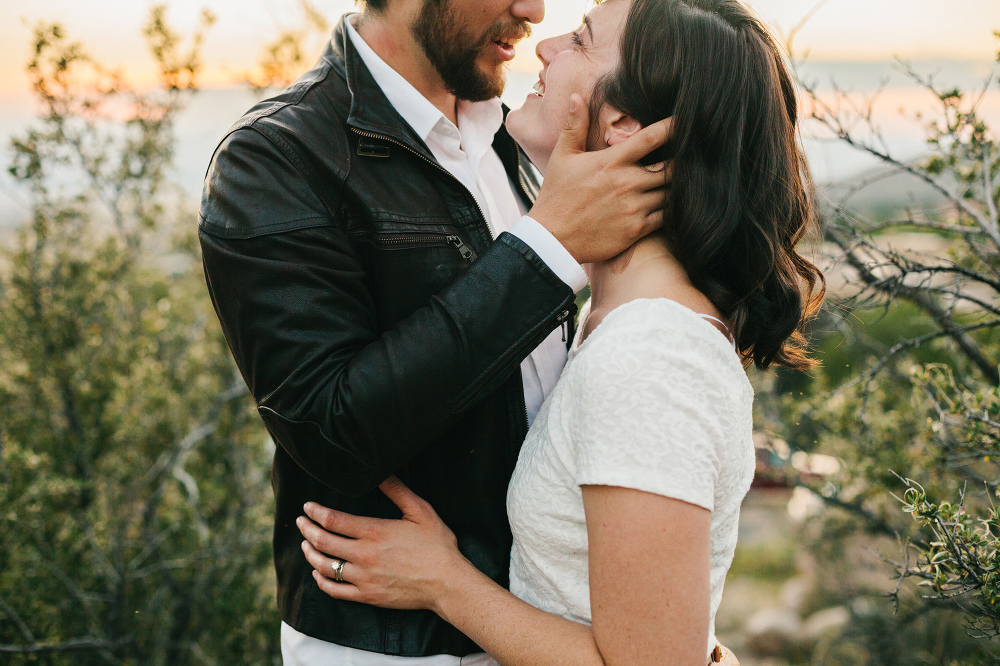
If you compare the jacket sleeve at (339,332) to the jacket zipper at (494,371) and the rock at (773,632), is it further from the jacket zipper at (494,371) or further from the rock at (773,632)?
the rock at (773,632)

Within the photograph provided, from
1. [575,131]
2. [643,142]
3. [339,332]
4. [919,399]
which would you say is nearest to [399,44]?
[575,131]

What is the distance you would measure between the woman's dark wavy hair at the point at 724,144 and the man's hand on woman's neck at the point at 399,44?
64 centimetres

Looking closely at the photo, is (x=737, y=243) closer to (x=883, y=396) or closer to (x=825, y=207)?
(x=825, y=207)

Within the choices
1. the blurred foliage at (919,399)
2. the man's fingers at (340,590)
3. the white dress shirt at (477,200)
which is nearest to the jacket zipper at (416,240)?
the white dress shirt at (477,200)

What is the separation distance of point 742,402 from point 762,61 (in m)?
0.72

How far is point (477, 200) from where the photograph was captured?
69.9 inches

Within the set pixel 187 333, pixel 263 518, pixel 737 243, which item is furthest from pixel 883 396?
pixel 187 333

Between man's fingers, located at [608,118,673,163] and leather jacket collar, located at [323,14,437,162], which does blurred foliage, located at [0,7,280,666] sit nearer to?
leather jacket collar, located at [323,14,437,162]

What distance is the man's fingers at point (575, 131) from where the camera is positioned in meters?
1.49

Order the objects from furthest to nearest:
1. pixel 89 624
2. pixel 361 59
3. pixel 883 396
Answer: pixel 89 624, pixel 883 396, pixel 361 59

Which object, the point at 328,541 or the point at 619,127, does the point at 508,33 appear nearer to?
the point at 619,127

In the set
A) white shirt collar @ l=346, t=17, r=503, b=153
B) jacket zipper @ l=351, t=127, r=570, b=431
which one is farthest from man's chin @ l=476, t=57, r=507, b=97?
jacket zipper @ l=351, t=127, r=570, b=431

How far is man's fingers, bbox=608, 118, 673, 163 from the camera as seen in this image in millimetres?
1389

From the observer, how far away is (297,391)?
131 centimetres
